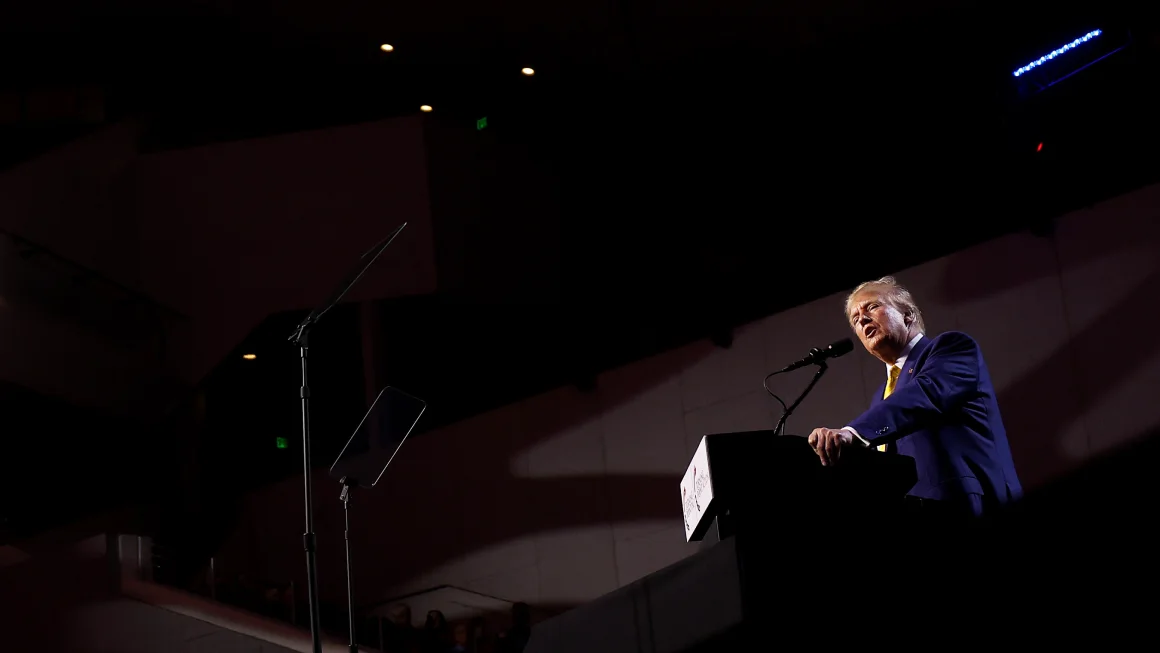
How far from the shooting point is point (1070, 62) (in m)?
7.20

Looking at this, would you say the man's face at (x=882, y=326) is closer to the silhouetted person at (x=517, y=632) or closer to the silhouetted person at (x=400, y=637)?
the silhouetted person at (x=517, y=632)

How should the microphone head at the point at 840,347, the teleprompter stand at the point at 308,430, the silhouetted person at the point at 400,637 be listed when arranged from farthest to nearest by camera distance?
the silhouetted person at the point at 400,637 → the teleprompter stand at the point at 308,430 → the microphone head at the point at 840,347

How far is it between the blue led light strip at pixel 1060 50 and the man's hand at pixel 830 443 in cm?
597

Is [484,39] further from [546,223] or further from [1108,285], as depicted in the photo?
[1108,285]

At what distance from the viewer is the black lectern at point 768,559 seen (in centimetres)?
202

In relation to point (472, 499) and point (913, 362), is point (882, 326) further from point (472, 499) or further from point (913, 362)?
point (472, 499)

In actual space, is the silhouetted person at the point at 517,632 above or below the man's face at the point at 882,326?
below

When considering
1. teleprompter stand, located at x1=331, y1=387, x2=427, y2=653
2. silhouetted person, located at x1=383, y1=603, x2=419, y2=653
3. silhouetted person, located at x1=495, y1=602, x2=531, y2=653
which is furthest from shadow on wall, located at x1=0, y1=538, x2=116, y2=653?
teleprompter stand, located at x1=331, y1=387, x2=427, y2=653

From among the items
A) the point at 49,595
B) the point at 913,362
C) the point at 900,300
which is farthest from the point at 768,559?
the point at 49,595

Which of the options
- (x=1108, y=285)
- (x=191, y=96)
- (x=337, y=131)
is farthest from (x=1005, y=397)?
(x=191, y=96)

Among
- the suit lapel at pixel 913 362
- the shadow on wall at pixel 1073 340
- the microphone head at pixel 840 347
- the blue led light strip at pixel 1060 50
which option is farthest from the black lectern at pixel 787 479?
the blue led light strip at pixel 1060 50

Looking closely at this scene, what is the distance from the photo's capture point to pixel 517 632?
7.64 metres

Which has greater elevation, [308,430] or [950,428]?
[308,430]

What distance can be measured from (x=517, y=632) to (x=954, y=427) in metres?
5.52
